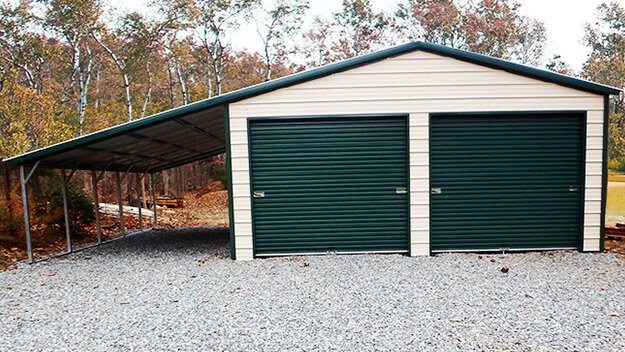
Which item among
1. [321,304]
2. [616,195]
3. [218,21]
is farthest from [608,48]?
[321,304]

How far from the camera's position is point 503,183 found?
259 inches

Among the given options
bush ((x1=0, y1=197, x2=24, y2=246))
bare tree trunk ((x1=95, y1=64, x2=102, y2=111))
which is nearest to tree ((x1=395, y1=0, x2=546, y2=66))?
bare tree trunk ((x1=95, y1=64, x2=102, y2=111))

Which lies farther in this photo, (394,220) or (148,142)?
(148,142)

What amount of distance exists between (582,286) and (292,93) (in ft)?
14.6

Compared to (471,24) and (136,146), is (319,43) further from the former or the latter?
(136,146)

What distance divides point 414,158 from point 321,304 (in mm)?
3057

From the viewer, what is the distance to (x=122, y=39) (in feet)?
69.1

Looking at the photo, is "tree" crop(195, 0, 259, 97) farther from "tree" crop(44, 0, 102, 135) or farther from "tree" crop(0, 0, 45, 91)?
"tree" crop(0, 0, 45, 91)

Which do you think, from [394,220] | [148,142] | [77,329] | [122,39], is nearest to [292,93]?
[394,220]

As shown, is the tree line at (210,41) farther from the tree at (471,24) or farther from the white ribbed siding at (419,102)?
the white ribbed siding at (419,102)

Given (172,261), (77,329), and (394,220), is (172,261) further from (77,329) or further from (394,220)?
(394,220)

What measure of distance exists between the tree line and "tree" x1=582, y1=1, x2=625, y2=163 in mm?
62

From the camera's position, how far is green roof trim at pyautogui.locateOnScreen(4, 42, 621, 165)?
247 inches

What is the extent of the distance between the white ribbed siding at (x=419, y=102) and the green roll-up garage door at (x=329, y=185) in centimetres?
17
